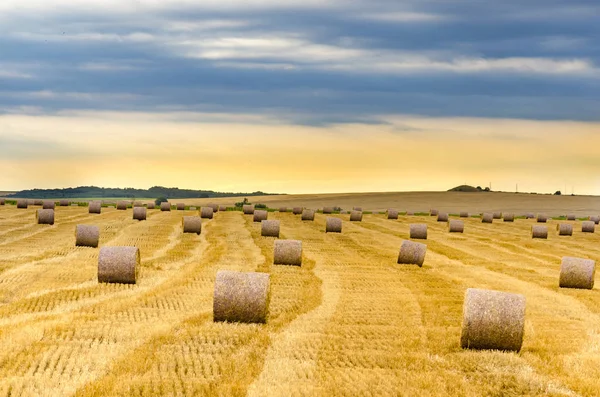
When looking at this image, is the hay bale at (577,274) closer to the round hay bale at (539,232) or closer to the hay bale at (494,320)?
the hay bale at (494,320)

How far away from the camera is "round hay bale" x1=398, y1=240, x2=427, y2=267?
2704 cm

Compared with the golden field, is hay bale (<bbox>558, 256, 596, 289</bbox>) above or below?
above

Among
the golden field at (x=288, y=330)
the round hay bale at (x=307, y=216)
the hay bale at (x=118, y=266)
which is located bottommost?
the golden field at (x=288, y=330)

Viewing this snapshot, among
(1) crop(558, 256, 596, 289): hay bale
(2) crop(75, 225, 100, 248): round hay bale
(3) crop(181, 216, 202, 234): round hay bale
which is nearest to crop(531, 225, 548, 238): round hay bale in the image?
(3) crop(181, 216, 202, 234): round hay bale

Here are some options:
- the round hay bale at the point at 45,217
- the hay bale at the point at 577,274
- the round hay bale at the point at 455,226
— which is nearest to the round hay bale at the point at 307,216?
the round hay bale at the point at 455,226

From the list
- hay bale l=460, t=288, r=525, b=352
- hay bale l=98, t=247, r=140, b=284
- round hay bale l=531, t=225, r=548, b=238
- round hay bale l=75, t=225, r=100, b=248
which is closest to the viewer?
hay bale l=460, t=288, r=525, b=352

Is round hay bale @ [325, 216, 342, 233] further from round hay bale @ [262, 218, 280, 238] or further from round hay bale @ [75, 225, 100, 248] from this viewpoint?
round hay bale @ [75, 225, 100, 248]

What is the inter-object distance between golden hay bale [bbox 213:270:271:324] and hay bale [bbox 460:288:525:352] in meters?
3.42

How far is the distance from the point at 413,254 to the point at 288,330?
12.6 m

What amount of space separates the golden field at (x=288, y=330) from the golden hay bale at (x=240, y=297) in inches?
11.6

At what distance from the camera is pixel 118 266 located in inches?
818

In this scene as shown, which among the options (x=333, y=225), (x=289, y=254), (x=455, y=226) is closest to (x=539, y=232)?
(x=455, y=226)

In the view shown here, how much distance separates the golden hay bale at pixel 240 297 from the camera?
15078 mm

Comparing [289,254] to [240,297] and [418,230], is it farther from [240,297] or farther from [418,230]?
[418,230]
